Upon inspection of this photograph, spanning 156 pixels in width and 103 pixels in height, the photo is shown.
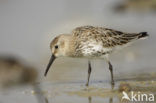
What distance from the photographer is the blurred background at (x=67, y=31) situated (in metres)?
12.8

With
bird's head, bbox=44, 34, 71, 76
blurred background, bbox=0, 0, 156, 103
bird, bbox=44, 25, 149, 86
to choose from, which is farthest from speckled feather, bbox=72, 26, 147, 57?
blurred background, bbox=0, 0, 156, 103

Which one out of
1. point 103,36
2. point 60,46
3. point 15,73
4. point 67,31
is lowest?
point 15,73

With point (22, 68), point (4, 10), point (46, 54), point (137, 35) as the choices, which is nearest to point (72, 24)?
point (46, 54)

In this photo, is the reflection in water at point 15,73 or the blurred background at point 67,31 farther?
the reflection in water at point 15,73

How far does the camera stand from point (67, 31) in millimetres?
18172

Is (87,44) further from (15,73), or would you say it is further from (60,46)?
(15,73)

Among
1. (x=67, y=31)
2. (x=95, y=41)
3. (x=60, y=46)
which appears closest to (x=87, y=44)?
(x=95, y=41)

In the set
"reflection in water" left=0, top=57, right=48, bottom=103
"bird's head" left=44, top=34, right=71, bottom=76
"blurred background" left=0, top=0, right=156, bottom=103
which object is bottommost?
"reflection in water" left=0, top=57, right=48, bottom=103

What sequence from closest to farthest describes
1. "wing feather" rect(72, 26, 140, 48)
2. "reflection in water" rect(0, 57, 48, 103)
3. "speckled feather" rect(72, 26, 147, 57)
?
1. "speckled feather" rect(72, 26, 147, 57)
2. "wing feather" rect(72, 26, 140, 48)
3. "reflection in water" rect(0, 57, 48, 103)

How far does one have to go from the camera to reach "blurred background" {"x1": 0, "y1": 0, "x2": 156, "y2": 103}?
42.1 ft

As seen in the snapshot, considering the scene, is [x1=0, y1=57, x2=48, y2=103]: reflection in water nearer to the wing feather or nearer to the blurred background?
the blurred background

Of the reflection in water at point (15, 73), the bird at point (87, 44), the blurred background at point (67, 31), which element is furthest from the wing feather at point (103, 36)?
the reflection in water at point (15, 73)

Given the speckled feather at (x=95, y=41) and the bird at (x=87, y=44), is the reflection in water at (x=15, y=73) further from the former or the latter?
the speckled feather at (x=95, y=41)

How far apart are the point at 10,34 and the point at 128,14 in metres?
5.09
